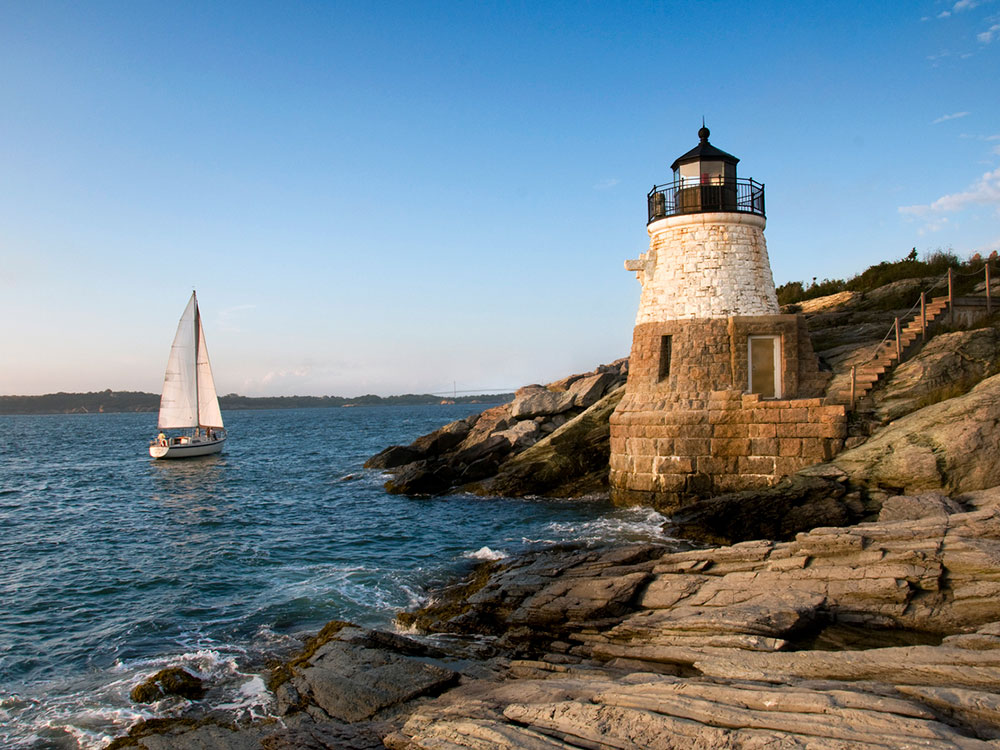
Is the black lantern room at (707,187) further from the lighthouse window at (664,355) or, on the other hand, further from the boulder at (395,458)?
the boulder at (395,458)

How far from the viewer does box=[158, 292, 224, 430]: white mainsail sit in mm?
43375

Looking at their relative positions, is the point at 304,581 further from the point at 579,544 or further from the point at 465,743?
the point at 465,743

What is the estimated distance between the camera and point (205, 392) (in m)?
45.1

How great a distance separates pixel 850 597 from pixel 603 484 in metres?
12.8

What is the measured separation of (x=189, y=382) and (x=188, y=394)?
853 millimetres

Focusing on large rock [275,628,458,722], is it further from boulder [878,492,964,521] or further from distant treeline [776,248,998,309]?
distant treeline [776,248,998,309]

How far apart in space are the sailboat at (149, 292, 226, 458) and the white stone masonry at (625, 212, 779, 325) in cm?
3293

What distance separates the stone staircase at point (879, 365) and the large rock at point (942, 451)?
1775mm

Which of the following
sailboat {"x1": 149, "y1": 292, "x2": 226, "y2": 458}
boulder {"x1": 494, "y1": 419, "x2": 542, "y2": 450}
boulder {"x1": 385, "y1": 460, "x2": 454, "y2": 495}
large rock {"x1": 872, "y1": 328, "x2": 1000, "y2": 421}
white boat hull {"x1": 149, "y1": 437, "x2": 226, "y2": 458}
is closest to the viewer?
large rock {"x1": 872, "y1": 328, "x2": 1000, "y2": 421}

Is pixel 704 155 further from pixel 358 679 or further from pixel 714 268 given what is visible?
pixel 358 679

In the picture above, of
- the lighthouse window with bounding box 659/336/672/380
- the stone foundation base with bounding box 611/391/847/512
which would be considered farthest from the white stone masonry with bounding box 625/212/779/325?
the stone foundation base with bounding box 611/391/847/512

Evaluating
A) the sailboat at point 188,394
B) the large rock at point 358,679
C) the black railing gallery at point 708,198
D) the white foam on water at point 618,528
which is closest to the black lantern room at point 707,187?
the black railing gallery at point 708,198

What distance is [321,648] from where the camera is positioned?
10133mm

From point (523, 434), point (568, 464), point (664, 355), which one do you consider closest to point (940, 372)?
point (664, 355)
